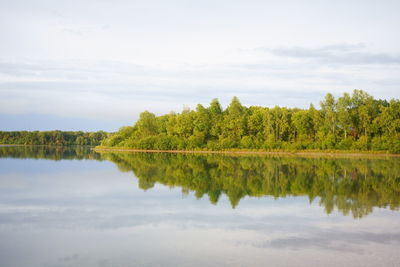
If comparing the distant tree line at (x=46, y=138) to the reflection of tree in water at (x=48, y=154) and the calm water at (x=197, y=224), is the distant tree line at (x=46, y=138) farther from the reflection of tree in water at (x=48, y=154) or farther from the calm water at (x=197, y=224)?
the calm water at (x=197, y=224)

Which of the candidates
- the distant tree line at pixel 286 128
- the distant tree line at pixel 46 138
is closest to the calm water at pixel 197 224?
the distant tree line at pixel 286 128

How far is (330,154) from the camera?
188ft

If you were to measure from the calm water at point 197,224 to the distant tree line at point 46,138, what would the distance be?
117050mm

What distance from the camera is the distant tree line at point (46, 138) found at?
128625 millimetres

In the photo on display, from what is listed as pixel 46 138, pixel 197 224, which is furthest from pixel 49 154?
pixel 46 138

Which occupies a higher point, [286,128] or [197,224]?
[286,128]

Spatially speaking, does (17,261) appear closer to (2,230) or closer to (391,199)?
(2,230)

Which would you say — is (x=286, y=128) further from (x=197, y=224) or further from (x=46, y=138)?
(x=46, y=138)

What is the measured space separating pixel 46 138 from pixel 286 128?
89.3 metres

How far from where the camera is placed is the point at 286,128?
68.1 metres

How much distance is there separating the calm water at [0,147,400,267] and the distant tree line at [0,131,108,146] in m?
117

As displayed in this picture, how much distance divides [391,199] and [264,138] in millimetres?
52377

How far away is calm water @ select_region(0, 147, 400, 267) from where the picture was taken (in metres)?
8.03

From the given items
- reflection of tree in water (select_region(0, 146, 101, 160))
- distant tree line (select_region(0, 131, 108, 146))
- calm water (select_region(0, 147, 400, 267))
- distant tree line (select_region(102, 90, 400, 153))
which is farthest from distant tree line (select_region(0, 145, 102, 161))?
distant tree line (select_region(0, 131, 108, 146))
